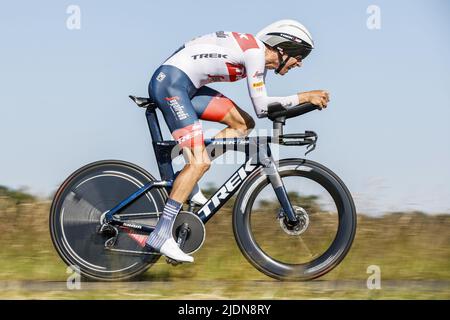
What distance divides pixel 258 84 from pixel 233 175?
81 centimetres

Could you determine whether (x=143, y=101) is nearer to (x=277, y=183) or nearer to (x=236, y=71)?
(x=236, y=71)

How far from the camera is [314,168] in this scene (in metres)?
7.84

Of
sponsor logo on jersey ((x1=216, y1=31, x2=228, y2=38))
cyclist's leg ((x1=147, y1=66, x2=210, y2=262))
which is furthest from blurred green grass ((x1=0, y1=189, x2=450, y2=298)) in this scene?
sponsor logo on jersey ((x1=216, y1=31, x2=228, y2=38))

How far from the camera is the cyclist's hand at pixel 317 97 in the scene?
768 centimetres

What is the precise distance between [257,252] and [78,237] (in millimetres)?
1483

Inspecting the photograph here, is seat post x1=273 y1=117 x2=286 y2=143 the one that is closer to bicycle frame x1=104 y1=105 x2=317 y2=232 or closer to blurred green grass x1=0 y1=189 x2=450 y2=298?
bicycle frame x1=104 y1=105 x2=317 y2=232

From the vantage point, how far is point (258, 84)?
25.2ft

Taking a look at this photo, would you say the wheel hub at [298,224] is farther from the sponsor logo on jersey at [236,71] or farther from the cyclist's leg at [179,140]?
the sponsor logo on jersey at [236,71]

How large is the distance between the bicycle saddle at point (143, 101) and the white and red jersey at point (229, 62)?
1.09 feet

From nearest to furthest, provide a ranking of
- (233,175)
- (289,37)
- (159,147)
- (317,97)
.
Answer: (317,97)
(289,37)
(159,147)
(233,175)

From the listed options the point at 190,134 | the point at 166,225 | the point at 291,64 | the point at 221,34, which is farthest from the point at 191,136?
the point at 291,64
